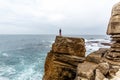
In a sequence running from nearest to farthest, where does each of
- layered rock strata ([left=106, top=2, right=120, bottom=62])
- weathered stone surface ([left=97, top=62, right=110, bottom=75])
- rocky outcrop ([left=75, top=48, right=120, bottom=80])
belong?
rocky outcrop ([left=75, top=48, right=120, bottom=80])
weathered stone surface ([left=97, top=62, right=110, bottom=75])
layered rock strata ([left=106, top=2, right=120, bottom=62])

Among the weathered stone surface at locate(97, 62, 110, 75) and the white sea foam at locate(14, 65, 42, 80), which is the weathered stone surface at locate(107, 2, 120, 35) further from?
the white sea foam at locate(14, 65, 42, 80)

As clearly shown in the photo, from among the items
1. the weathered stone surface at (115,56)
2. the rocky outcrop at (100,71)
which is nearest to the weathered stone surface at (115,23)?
the weathered stone surface at (115,56)

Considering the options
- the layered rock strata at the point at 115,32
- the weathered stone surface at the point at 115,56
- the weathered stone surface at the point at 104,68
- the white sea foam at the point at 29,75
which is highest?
the layered rock strata at the point at 115,32

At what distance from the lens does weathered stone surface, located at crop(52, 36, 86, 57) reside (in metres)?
15.0

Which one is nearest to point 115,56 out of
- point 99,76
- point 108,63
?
point 108,63

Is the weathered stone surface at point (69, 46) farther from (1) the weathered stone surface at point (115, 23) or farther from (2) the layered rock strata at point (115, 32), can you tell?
(1) the weathered stone surface at point (115, 23)

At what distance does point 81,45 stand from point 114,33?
12.7 feet

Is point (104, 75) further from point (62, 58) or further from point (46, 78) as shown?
point (46, 78)

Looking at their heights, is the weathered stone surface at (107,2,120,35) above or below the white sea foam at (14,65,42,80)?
above

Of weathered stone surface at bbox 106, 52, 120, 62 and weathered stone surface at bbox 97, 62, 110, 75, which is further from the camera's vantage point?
weathered stone surface at bbox 106, 52, 120, 62

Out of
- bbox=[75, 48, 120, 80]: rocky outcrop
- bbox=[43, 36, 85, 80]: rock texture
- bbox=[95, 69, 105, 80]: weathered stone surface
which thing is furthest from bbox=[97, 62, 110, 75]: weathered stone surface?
bbox=[43, 36, 85, 80]: rock texture

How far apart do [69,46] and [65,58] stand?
100 centimetres

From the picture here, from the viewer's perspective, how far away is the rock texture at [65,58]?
14641 mm

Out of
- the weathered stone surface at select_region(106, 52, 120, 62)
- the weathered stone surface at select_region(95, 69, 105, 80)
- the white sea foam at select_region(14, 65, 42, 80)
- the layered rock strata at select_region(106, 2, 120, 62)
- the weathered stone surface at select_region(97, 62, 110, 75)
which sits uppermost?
the layered rock strata at select_region(106, 2, 120, 62)
